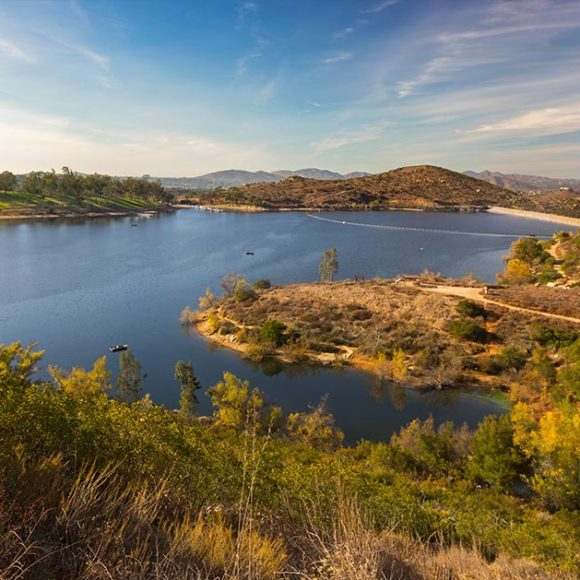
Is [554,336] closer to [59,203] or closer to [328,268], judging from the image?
[328,268]

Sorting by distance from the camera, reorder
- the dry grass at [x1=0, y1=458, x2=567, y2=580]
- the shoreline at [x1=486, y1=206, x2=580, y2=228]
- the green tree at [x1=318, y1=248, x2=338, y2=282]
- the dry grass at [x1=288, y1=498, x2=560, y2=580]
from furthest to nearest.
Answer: the shoreline at [x1=486, y1=206, x2=580, y2=228], the green tree at [x1=318, y1=248, x2=338, y2=282], the dry grass at [x1=288, y1=498, x2=560, y2=580], the dry grass at [x1=0, y1=458, x2=567, y2=580]

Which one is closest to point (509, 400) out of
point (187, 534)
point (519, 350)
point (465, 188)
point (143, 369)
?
point (519, 350)

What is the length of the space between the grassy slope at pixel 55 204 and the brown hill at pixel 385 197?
147 ft

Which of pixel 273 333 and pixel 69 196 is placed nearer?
pixel 273 333

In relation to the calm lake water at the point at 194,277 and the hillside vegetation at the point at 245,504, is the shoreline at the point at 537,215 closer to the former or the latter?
the calm lake water at the point at 194,277

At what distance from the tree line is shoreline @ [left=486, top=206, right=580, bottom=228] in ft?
411

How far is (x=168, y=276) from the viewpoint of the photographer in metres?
57.0

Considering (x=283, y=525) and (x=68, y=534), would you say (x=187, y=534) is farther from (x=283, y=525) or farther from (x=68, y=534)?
(x=283, y=525)

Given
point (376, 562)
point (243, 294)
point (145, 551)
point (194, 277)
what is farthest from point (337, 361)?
point (194, 277)

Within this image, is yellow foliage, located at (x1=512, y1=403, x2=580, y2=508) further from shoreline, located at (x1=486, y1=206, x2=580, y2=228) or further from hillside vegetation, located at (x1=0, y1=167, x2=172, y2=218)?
shoreline, located at (x1=486, y1=206, x2=580, y2=228)

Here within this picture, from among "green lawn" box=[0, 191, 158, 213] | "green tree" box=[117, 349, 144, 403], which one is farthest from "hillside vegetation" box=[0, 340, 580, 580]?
"green lawn" box=[0, 191, 158, 213]

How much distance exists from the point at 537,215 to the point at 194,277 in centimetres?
13646

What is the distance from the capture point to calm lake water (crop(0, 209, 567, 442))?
1081 inches

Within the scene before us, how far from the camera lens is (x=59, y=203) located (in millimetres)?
117938
